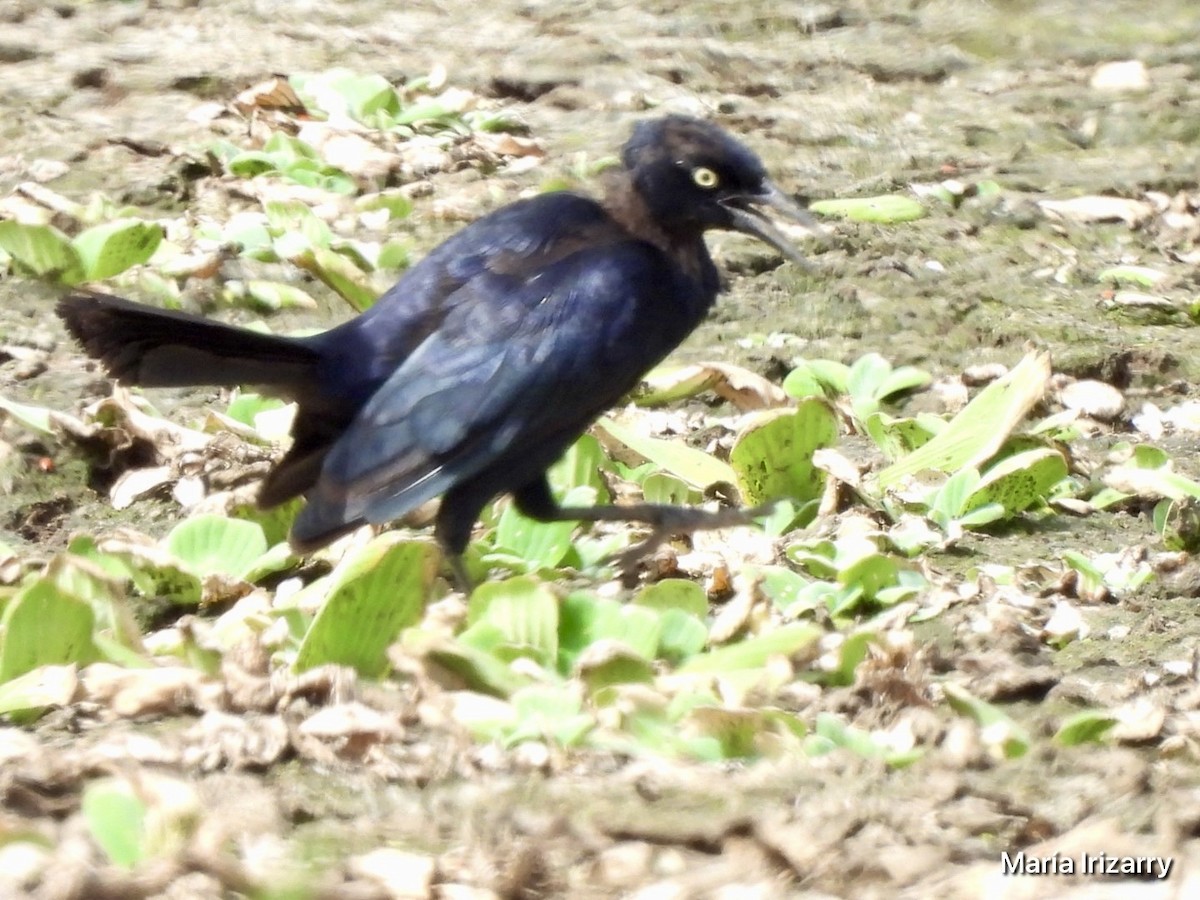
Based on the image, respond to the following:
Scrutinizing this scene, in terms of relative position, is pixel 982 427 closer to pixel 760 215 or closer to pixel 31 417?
pixel 760 215

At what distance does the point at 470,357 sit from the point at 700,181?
0.76 metres

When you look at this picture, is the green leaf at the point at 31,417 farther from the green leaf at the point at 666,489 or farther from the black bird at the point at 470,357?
the green leaf at the point at 666,489

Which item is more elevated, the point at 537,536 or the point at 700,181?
the point at 700,181

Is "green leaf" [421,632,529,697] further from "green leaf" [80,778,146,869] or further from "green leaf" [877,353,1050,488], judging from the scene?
"green leaf" [877,353,1050,488]

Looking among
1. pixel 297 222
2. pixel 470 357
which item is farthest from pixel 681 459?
pixel 297 222

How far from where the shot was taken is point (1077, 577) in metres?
3.76

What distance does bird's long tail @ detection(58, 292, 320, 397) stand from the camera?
354 centimetres

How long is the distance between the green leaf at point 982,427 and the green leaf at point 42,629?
6.55 feet

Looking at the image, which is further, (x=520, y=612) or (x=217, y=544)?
(x=217, y=544)

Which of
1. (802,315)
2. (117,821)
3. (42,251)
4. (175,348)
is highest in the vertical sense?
(175,348)

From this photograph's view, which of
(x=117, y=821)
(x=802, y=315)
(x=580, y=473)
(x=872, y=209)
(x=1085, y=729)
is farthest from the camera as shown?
(x=872, y=209)

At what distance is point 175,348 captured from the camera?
11.9 feet

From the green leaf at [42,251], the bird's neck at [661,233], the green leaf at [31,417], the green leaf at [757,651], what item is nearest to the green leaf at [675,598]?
the green leaf at [757,651]

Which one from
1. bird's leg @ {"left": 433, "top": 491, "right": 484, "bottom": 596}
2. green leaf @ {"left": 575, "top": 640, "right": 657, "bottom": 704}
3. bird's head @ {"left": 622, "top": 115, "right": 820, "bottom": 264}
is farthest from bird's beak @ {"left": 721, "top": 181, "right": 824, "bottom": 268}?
green leaf @ {"left": 575, "top": 640, "right": 657, "bottom": 704}
